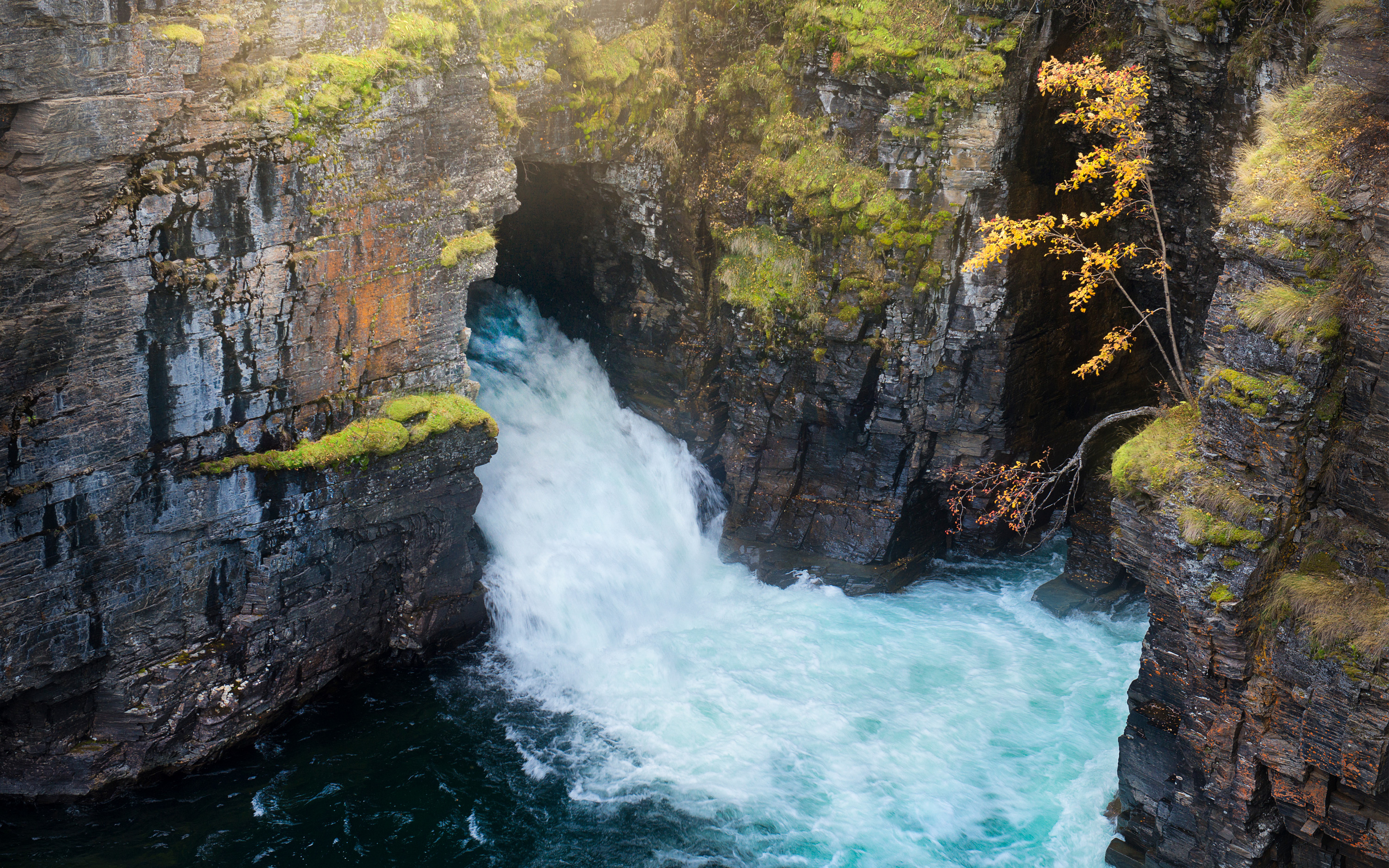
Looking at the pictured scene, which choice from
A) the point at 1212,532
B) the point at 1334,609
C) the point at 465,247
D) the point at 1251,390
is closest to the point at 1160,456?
the point at 1212,532

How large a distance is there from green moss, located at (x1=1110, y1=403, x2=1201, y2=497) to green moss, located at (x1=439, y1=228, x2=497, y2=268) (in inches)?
441

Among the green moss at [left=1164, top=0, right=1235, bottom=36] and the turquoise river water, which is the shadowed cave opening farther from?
the green moss at [left=1164, top=0, right=1235, bottom=36]

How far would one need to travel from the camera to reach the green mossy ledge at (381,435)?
55.0 feet

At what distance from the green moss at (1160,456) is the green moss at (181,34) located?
14.1 meters

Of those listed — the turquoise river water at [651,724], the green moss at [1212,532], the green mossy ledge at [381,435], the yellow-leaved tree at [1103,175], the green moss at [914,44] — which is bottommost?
the turquoise river water at [651,724]

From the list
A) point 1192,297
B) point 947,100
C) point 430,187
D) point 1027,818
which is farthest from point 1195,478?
point 430,187

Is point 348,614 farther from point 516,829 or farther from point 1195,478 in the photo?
point 1195,478

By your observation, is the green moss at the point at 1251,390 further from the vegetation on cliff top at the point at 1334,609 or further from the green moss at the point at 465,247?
the green moss at the point at 465,247

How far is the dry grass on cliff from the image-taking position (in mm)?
12461

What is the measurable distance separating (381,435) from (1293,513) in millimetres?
13918

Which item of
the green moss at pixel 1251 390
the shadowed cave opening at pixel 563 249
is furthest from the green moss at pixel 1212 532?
the shadowed cave opening at pixel 563 249

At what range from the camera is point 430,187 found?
17688mm

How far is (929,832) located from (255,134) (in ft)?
48.2

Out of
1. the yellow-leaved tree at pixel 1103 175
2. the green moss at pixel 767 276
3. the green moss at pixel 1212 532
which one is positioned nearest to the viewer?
the green moss at pixel 1212 532
